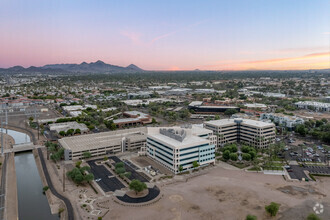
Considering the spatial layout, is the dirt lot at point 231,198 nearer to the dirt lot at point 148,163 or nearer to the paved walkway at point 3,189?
the dirt lot at point 148,163

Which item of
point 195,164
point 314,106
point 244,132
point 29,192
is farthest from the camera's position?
point 314,106

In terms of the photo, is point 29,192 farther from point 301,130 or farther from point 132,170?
point 301,130

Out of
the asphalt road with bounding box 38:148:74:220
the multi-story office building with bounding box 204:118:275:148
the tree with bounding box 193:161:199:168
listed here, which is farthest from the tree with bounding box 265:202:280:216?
the multi-story office building with bounding box 204:118:275:148

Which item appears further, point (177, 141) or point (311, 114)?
point (311, 114)

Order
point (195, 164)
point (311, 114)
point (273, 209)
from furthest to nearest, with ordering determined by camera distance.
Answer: point (311, 114), point (195, 164), point (273, 209)

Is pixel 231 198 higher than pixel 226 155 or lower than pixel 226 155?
lower

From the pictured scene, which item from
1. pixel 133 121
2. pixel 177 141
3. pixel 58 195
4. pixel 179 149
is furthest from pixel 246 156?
pixel 133 121

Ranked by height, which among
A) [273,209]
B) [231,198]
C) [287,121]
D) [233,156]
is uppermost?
[287,121]

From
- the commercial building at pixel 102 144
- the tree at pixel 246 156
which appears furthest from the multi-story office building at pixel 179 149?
the commercial building at pixel 102 144
